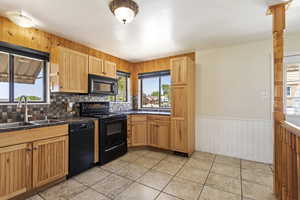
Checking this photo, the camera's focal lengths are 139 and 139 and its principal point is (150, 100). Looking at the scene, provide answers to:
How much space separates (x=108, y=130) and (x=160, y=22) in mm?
2205

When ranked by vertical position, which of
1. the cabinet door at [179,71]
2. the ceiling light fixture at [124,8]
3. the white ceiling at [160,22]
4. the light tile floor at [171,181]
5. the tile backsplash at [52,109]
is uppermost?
the white ceiling at [160,22]

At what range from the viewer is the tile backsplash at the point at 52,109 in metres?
2.05

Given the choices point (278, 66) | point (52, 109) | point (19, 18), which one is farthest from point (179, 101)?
point (19, 18)

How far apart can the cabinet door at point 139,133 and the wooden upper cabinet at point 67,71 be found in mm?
1506

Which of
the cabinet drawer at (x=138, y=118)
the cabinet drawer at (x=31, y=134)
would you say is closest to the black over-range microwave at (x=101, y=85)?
the cabinet drawer at (x=138, y=118)

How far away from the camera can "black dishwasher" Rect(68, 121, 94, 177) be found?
224 cm

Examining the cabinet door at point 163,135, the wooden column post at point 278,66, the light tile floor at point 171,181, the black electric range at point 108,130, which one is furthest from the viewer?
the cabinet door at point 163,135

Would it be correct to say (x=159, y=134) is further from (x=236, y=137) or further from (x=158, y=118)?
(x=236, y=137)

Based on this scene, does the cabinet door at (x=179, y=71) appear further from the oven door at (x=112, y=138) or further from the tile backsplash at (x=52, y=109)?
the tile backsplash at (x=52, y=109)

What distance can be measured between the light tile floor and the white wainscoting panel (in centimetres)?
19

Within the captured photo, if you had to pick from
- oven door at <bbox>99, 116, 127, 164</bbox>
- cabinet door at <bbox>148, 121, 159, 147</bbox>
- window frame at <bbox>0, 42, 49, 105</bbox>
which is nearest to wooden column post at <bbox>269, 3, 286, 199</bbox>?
cabinet door at <bbox>148, 121, 159, 147</bbox>

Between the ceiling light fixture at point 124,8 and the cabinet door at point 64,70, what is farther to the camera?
the cabinet door at point 64,70

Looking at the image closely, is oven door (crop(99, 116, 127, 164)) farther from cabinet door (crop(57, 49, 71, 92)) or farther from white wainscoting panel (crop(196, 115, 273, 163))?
white wainscoting panel (crop(196, 115, 273, 163))

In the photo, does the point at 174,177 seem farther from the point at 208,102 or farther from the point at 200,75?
the point at 200,75
